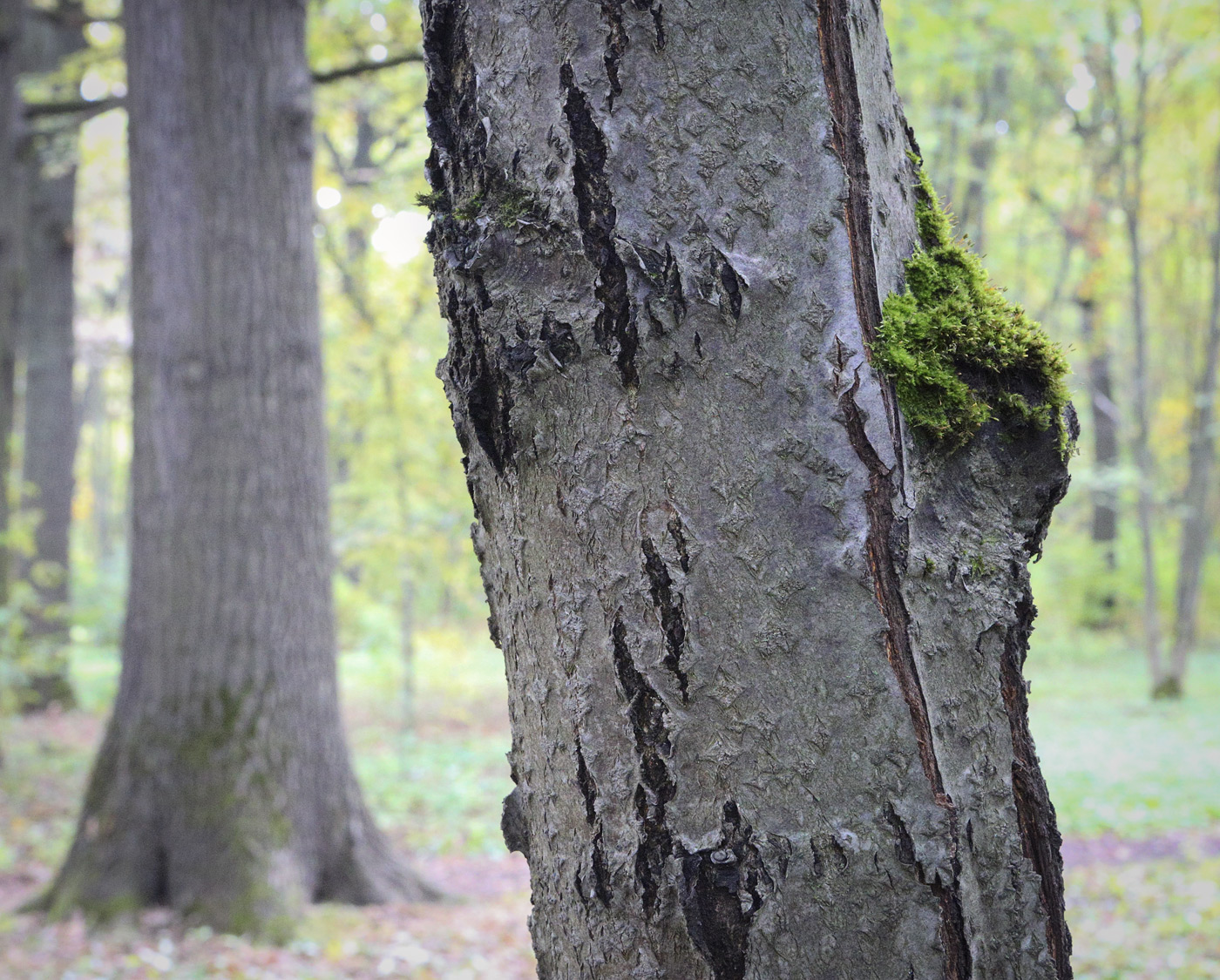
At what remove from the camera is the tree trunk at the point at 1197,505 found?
12062 millimetres

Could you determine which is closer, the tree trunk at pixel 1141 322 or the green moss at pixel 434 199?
the green moss at pixel 434 199

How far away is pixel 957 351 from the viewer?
997 mm

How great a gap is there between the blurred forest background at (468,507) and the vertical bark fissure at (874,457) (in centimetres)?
42

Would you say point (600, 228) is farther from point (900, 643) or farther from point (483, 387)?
point (900, 643)

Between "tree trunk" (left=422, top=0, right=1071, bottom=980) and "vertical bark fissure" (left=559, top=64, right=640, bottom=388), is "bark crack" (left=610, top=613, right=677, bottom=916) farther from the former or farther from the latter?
"vertical bark fissure" (left=559, top=64, right=640, bottom=388)

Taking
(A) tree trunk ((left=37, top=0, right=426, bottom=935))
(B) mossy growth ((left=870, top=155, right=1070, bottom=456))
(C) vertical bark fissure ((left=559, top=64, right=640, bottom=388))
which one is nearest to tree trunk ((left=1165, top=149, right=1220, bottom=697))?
(A) tree trunk ((left=37, top=0, right=426, bottom=935))

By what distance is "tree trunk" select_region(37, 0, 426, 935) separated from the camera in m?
4.46

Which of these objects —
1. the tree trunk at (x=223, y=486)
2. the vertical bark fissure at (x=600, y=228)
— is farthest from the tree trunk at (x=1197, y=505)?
the vertical bark fissure at (x=600, y=228)

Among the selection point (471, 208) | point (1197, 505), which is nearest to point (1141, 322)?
point (1197, 505)

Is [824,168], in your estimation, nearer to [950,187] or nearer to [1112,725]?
[1112,725]

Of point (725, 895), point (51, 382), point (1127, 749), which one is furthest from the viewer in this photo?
point (51, 382)

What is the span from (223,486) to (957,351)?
424cm

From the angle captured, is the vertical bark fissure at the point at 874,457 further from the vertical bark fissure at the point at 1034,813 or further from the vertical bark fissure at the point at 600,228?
the vertical bark fissure at the point at 600,228

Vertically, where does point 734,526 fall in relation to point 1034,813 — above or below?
above
